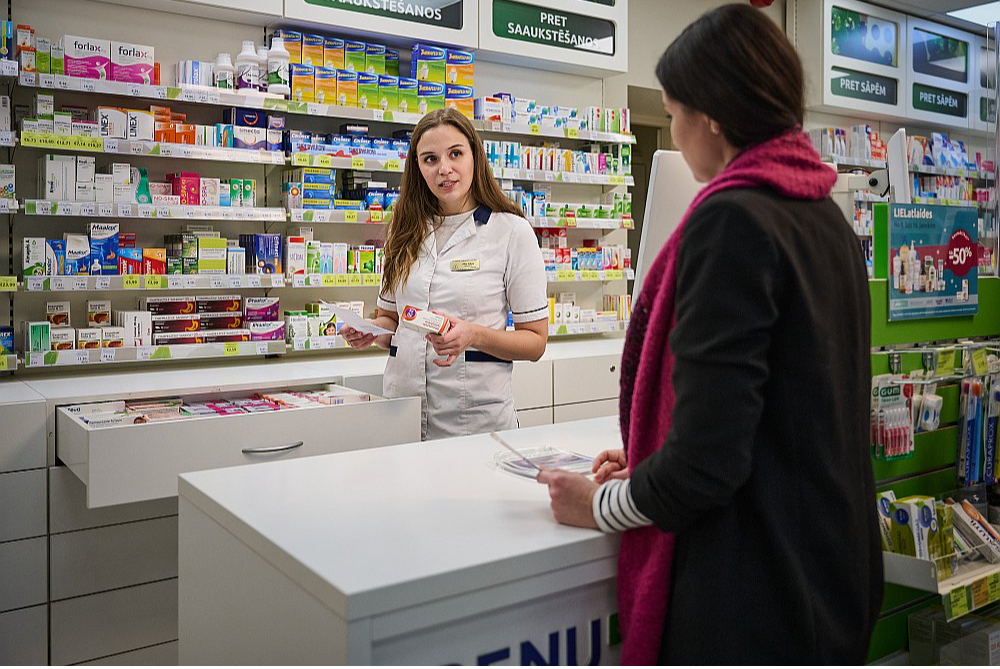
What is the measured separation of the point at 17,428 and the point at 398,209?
1542 millimetres

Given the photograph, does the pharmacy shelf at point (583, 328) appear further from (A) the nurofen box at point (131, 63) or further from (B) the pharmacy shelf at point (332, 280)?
(A) the nurofen box at point (131, 63)

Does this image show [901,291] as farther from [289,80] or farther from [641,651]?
[289,80]

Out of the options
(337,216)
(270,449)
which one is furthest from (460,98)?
(270,449)

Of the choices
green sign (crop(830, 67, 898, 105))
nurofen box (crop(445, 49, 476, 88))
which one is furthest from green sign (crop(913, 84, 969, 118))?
nurofen box (crop(445, 49, 476, 88))

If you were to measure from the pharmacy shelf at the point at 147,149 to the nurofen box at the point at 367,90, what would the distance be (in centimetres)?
54

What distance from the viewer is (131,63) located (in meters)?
3.82

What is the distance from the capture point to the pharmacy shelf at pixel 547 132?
4.88 metres

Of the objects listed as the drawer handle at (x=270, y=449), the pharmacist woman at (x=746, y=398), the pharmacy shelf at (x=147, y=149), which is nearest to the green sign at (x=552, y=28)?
the pharmacy shelf at (x=147, y=149)

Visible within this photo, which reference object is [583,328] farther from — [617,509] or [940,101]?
[940,101]

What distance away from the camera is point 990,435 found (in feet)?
8.45

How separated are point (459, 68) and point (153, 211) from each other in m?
1.85

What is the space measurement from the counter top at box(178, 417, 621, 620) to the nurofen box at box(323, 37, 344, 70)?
2.79m

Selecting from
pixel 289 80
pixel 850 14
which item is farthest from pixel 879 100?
pixel 289 80

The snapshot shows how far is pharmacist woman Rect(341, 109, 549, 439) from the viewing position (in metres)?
2.89
